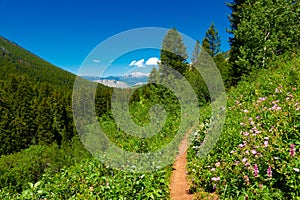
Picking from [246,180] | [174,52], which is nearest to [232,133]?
[246,180]

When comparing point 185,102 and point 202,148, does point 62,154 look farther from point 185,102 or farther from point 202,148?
point 202,148

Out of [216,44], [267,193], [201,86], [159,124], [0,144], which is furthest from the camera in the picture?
[0,144]

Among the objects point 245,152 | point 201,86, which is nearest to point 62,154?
point 201,86

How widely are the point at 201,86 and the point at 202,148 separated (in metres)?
12.9

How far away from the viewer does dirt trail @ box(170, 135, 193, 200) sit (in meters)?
5.97

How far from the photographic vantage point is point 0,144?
61781 millimetres

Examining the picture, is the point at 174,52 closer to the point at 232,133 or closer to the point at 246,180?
the point at 232,133

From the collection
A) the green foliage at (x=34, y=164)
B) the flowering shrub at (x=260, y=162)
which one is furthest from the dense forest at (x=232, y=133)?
the green foliage at (x=34, y=164)

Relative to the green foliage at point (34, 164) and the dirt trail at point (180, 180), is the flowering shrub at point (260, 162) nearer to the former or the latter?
the dirt trail at point (180, 180)

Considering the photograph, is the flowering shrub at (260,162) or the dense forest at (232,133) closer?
the flowering shrub at (260,162)

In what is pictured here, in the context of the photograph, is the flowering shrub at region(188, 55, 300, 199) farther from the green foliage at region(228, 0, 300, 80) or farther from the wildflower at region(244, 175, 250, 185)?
Result: the green foliage at region(228, 0, 300, 80)

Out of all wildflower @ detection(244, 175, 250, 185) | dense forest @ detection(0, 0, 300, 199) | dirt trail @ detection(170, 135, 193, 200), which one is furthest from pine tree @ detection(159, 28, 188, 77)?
wildflower @ detection(244, 175, 250, 185)

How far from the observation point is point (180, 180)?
23.4 feet

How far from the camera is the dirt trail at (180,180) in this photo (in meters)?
5.97
